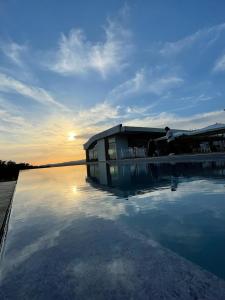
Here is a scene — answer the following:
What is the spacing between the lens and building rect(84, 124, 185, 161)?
2139 cm

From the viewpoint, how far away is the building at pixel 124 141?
842 inches

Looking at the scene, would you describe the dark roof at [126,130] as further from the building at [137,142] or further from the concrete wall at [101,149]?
the concrete wall at [101,149]

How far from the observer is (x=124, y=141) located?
76.5 feet

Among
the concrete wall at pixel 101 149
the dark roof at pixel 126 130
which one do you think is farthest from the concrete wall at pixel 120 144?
the concrete wall at pixel 101 149

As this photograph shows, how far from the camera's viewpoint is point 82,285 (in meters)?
1.58

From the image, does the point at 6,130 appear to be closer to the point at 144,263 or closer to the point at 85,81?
the point at 85,81

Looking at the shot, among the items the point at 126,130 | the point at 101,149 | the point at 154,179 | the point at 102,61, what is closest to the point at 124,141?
the point at 126,130

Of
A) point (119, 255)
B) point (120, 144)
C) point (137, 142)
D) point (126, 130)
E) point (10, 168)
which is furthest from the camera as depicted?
point (10, 168)

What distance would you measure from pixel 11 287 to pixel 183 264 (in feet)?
4.76

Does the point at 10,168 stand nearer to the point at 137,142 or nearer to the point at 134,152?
the point at 137,142

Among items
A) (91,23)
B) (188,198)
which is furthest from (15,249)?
(91,23)

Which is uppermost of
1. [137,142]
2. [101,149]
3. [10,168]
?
[137,142]

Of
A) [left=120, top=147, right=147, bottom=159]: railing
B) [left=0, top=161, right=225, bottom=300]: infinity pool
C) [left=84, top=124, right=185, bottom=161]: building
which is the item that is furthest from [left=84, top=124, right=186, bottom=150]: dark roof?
[left=0, top=161, right=225, bottom=300]: infinity pool

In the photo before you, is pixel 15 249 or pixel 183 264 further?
pixel 15 249
